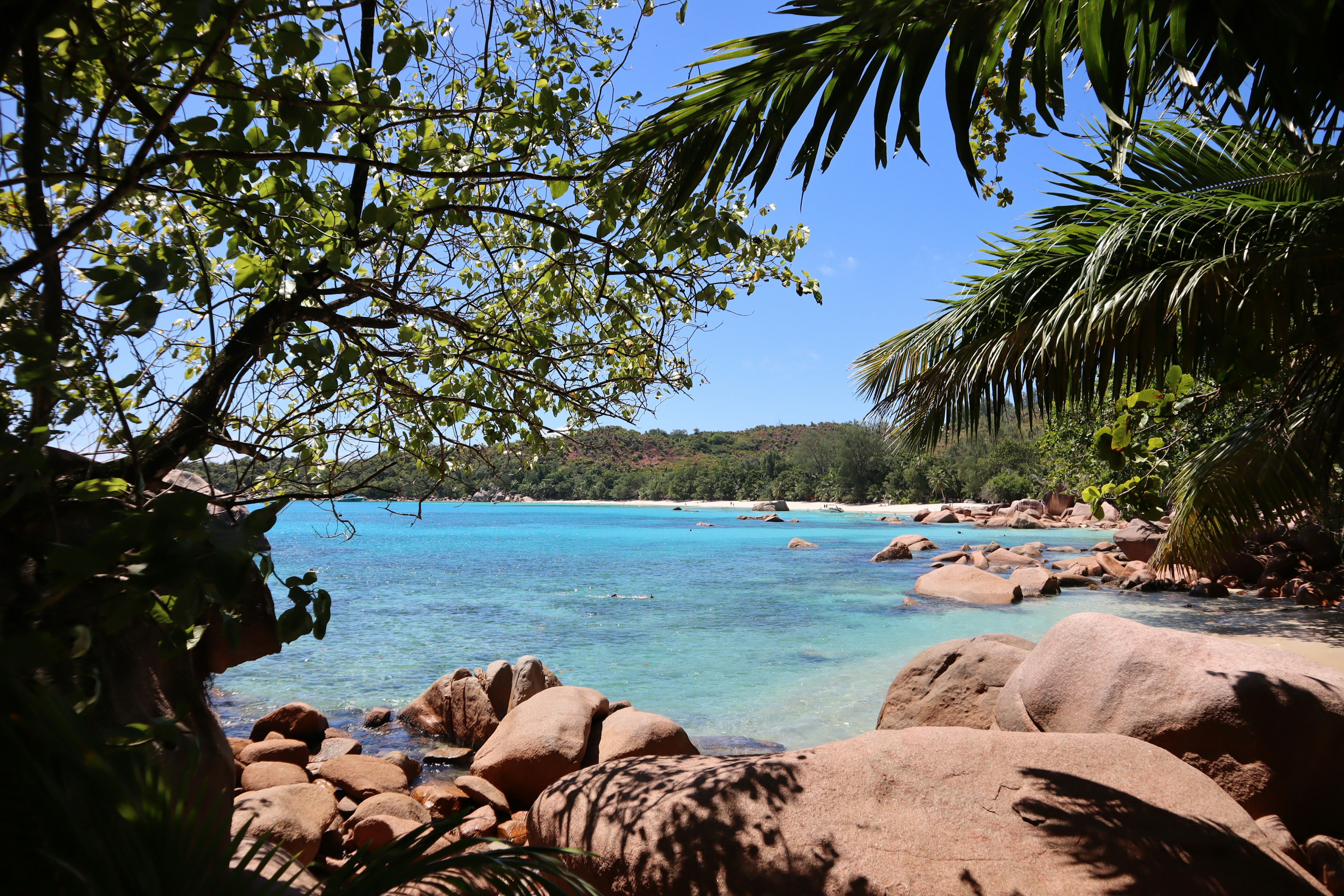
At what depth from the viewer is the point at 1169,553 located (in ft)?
21.7

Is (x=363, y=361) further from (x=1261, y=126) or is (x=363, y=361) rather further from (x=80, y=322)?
(x=1261, y=126)

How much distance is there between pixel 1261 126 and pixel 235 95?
3.69 m

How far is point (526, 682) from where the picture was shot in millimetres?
8664

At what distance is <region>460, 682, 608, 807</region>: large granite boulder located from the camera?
6.53 metres

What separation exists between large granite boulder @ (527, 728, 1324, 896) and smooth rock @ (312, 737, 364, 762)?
14.6ft

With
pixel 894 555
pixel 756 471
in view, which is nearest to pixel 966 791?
pixel 894 555

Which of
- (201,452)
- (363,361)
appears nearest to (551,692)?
(363,361)

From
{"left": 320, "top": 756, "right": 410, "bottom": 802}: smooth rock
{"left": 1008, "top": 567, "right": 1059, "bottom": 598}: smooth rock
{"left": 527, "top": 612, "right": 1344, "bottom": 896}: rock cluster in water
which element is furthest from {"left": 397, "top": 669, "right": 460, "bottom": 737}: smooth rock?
{"left": 1008, "top": 567, "right": 1059, "bottom": 598}: smooth rock

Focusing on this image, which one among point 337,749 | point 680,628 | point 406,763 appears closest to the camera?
point 406,763

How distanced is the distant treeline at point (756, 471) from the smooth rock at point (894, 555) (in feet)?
14.7

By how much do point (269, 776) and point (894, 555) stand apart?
2711 centimetres

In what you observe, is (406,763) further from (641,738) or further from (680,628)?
(680,628)

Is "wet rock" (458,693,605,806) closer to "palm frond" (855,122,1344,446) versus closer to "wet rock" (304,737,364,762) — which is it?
"wet rock" (304,737,364,762)

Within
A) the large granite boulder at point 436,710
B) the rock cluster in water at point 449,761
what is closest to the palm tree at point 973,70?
the rock cluster in water at point 449,761
